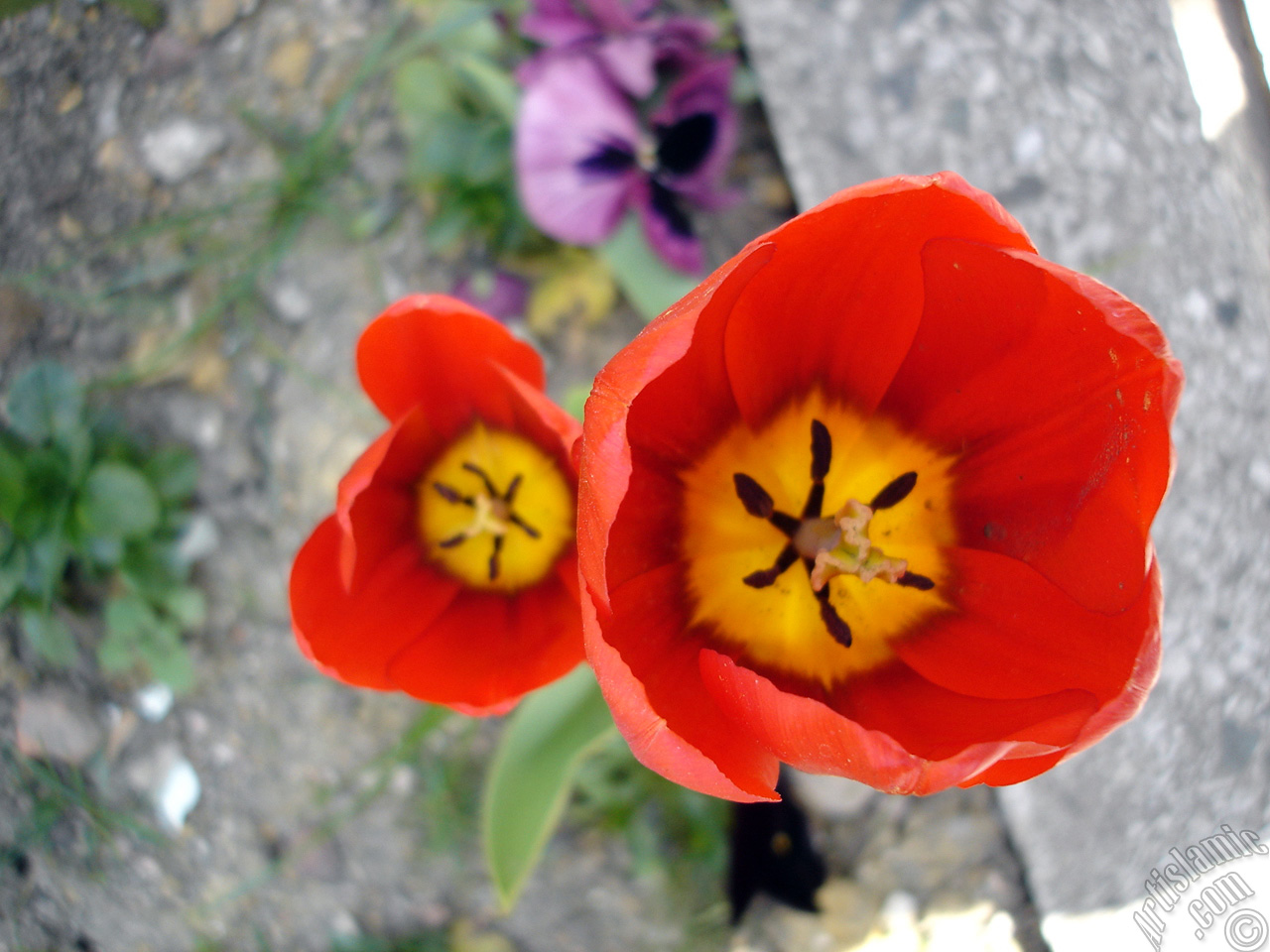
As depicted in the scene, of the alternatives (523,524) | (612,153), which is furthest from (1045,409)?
(612,153)

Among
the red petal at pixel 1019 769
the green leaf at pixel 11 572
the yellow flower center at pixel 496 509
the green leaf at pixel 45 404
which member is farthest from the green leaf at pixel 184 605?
the red petal at pixel 1019 769

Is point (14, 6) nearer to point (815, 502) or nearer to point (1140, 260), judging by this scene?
point (815, 502)

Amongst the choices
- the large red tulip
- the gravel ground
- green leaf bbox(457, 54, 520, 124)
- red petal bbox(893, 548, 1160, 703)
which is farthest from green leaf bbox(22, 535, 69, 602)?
red petal bbox(893, 548, 1160, 703)

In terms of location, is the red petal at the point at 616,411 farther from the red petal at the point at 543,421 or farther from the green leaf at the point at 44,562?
the green leaf at the point at 44,562

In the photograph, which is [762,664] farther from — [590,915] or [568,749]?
[590,915]

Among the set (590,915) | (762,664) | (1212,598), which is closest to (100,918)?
(590,915)

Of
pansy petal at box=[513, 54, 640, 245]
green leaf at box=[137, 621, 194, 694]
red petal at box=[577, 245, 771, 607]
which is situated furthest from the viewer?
green leaf at box=[137, 621, 194, 694]

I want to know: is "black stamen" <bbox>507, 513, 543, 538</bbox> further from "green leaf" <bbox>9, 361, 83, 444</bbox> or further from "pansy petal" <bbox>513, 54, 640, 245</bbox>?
"green leaf" <bbox>9, 361, 83, 444</bbox>
